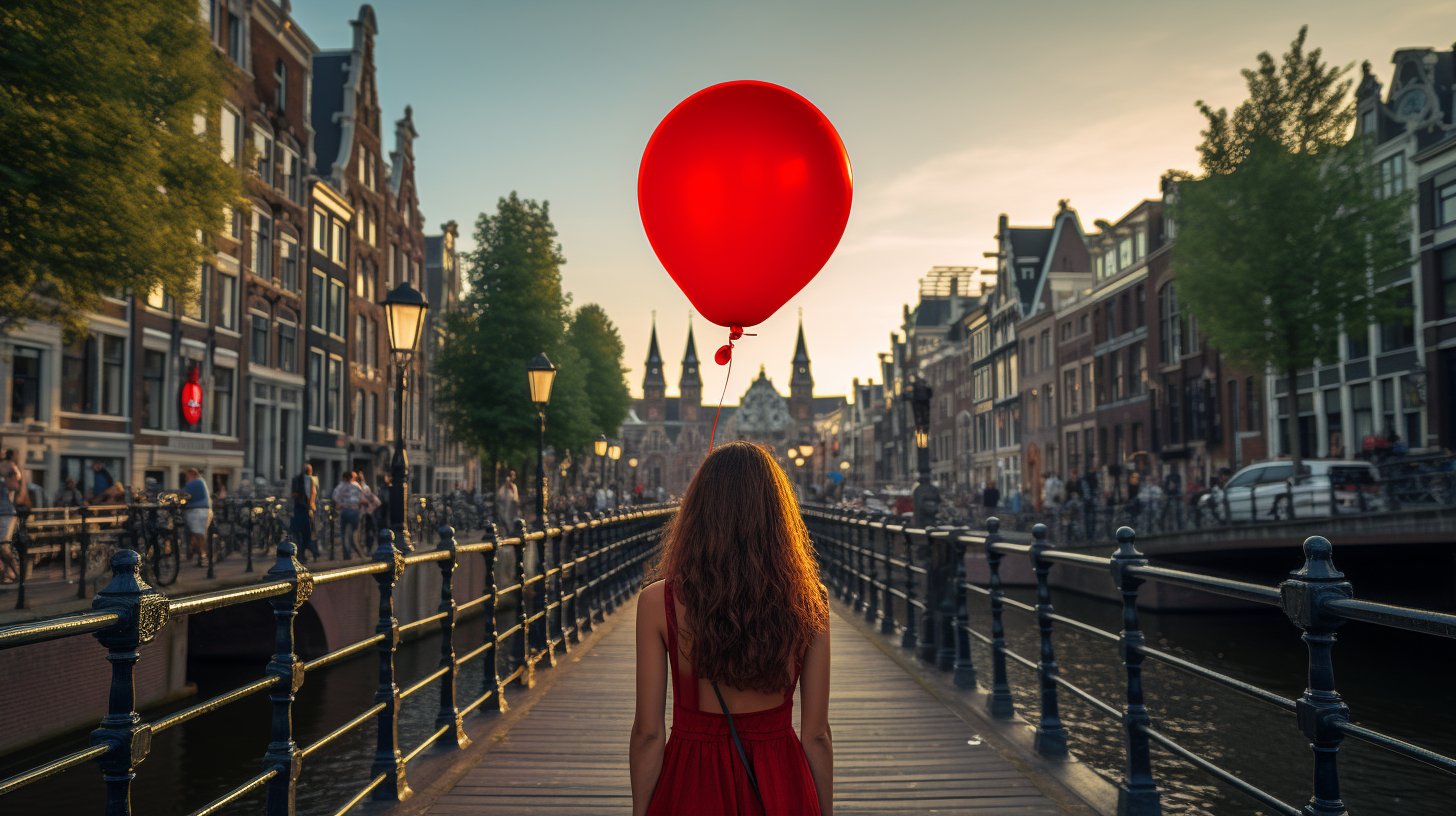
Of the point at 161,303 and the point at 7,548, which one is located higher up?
the point at 161,303

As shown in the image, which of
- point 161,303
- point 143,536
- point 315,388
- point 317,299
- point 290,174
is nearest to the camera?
point 143,536

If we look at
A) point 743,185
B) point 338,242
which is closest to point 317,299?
point 338,242

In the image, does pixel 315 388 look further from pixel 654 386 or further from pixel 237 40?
pixel 654 386

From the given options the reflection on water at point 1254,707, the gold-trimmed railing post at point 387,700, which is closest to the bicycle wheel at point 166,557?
the gold-trimmed railing post at point 387,700

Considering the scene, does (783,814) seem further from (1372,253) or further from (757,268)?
(1372,253)

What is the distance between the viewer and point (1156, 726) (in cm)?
1281

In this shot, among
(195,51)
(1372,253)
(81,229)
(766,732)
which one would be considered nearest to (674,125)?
(766,732)

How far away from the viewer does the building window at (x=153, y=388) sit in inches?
1059

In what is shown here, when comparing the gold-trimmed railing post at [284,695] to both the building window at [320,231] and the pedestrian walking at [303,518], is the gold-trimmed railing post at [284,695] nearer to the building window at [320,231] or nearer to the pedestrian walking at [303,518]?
the pedestrian walking at [303,518]

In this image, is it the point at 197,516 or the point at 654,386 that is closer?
the point at 197,516

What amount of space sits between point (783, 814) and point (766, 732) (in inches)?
9.0

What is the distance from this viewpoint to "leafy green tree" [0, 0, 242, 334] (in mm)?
12938

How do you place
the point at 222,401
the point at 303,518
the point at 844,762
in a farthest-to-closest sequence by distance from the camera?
1. the point at 222,401
2. the point at 303,518
3. the point at 844,762

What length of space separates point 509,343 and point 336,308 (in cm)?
841
